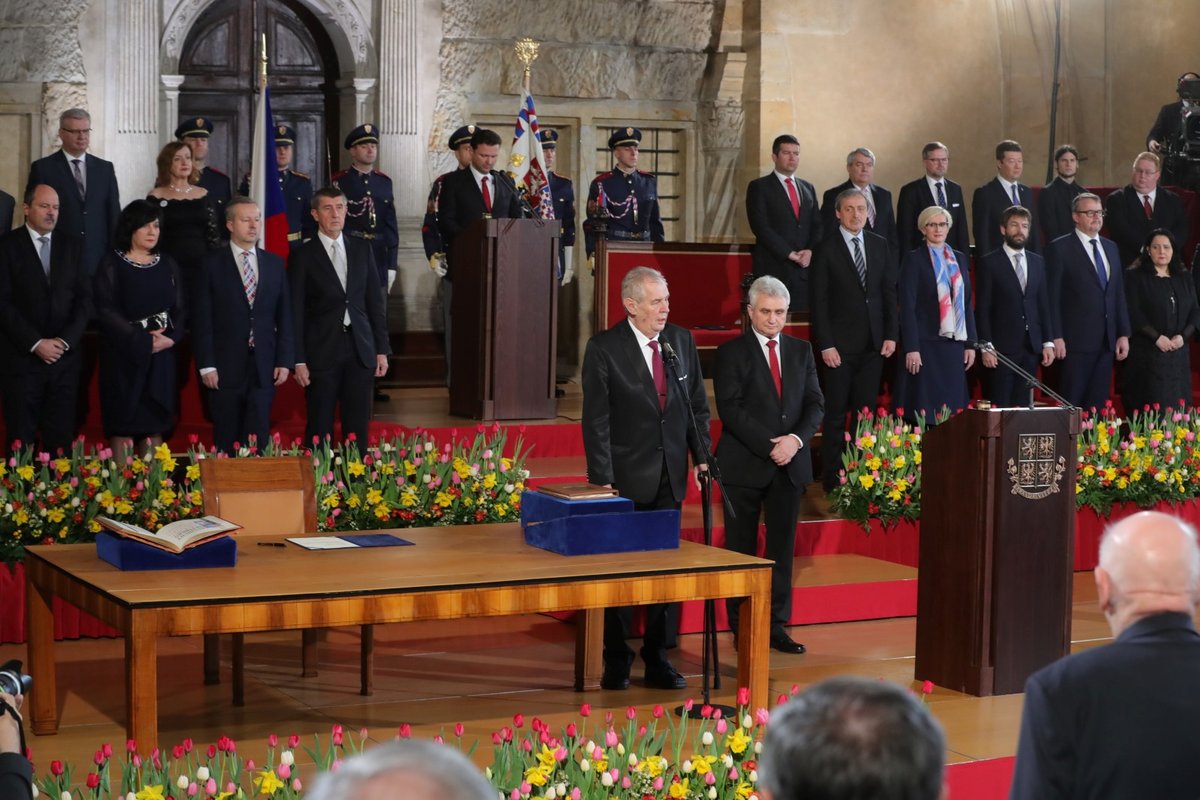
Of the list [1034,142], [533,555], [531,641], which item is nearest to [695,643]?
[531,641]

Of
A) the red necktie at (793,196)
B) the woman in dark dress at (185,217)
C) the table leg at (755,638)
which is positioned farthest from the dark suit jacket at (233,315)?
the red necktie at (793,196)

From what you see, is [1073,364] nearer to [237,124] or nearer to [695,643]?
[695,643]

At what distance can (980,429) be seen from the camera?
5.98 m

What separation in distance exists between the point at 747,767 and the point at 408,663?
8.34ft

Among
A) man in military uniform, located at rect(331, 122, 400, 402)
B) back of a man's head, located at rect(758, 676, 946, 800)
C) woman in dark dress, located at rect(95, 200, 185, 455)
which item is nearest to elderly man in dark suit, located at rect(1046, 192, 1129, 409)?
man in military uniform, located at rect(331, 122, 400, 402)

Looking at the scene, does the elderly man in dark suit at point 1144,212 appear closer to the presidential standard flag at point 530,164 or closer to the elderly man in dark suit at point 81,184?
the presidential standard flag at point 530,164

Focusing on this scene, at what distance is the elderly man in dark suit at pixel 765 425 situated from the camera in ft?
21.2

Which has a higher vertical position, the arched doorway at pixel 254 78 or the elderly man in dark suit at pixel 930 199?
the arched doorway at pixel 254 78

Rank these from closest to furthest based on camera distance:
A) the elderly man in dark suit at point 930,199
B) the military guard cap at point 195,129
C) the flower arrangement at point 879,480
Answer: the flower arrangement at point 879,480, the military guard cap at point 195,129, the elderly man in dark suit at point 930,199

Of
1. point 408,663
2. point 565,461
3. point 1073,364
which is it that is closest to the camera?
point 408,663

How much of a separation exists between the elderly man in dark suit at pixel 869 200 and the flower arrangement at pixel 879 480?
6.77ft

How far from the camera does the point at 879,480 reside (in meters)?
8.09

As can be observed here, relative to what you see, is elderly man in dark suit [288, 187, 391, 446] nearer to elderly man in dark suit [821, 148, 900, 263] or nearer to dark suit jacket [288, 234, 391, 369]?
dark suit jacket [288, 234, 391, 369]

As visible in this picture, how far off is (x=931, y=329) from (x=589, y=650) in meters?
3.65
